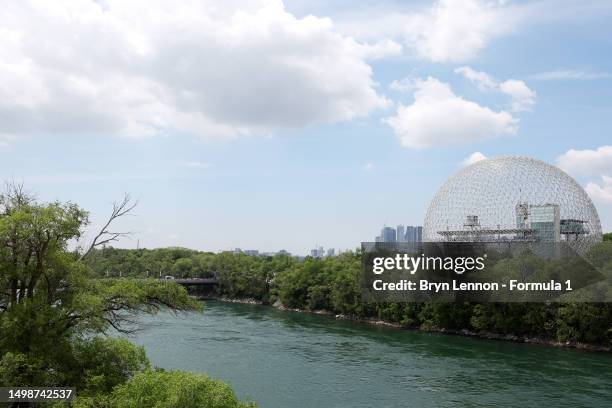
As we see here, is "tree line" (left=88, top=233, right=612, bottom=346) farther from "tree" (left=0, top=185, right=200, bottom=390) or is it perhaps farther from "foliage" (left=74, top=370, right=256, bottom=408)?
"foliage" (left=74, top=370, right=256, bottom=408)

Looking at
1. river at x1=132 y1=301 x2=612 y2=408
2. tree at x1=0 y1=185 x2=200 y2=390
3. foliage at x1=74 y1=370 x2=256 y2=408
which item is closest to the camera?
foliage at x1=74 y1=370 x2=256 y2=408

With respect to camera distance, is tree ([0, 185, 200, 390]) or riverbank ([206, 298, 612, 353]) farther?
riverbank ([206, 298, 612, 353])

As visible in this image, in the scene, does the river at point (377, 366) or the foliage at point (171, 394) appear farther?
the river at point (377, 366)

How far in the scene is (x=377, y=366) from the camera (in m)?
30.5

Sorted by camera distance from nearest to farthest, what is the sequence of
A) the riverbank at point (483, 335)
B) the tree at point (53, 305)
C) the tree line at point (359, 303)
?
the tree at point (53, 305) → the riverbank at point (483, 335) → the tree line at point (359, 303)

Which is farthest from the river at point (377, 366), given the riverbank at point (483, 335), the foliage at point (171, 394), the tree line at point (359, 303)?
the foliage at point (171, 394)

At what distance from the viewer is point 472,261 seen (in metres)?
46.4

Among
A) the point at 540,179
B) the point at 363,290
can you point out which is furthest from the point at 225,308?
the point at 540,179

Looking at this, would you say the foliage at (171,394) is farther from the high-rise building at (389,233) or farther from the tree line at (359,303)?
the high-rise building at (389,233)

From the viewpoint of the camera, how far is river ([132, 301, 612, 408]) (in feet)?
78.7

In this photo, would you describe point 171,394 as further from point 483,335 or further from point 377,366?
point 483,335

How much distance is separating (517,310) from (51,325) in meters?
37.5

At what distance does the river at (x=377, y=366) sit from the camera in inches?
945

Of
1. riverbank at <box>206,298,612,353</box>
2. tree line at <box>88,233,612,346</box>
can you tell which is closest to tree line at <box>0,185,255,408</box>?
tree line at <box>88,233,612,346</box>
